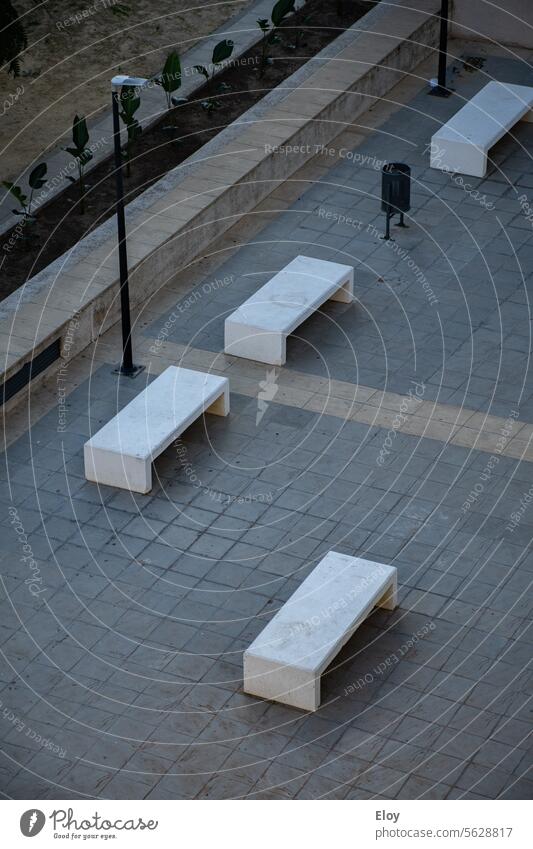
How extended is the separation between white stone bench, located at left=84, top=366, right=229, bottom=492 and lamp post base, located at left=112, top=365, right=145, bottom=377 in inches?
32.9

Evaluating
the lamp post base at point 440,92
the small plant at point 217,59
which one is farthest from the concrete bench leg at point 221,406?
the lamp post base at point 440,92

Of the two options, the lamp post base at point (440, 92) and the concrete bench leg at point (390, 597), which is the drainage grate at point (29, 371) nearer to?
the concrete bench leg at point (390, 597)

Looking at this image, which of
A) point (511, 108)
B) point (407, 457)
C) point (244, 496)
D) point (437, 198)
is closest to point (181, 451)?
point (244, 496)

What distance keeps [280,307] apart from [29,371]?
283cm

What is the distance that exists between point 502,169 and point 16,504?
9.22 metres

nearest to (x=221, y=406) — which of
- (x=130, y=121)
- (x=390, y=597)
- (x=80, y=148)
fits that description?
(x=390, y=597)

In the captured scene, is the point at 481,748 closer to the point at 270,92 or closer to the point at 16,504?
the point at 16,504

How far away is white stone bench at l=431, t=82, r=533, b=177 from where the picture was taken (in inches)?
875

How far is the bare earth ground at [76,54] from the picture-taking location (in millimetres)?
23203

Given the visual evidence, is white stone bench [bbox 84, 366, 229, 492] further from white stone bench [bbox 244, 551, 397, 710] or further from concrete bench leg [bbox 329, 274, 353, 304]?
concrete bench leg [bbox 329, 274, 353, 304]

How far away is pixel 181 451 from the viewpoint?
17.2 metres

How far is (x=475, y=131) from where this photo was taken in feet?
73.6

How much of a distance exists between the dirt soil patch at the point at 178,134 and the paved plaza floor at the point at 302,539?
4.74ft
